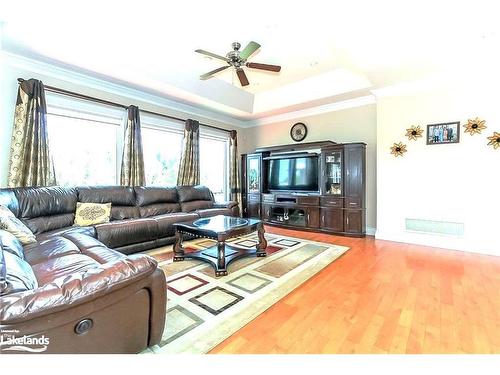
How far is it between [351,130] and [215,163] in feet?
10.4

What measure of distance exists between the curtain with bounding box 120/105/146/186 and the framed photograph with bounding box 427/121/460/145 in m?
4.84

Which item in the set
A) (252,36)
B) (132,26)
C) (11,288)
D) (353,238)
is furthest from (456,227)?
(132,26)

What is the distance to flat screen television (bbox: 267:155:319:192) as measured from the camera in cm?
506

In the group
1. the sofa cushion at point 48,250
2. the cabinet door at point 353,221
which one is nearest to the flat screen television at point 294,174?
the cabinet door at point 353,221

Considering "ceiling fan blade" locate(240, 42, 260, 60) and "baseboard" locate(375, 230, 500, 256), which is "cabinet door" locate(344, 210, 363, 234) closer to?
"baseboard" locate(375, 230, 500, 256)

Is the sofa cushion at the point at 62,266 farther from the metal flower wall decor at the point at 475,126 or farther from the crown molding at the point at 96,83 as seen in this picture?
the metal flower wall decor at the point at 475,126

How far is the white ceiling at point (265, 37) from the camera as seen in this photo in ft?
8.14

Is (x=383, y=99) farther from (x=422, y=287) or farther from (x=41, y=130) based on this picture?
(x=41, y=130)

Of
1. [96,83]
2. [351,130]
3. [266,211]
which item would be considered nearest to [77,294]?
[96,83]

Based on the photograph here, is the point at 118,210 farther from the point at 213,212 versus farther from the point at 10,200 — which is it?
the point at 213,212

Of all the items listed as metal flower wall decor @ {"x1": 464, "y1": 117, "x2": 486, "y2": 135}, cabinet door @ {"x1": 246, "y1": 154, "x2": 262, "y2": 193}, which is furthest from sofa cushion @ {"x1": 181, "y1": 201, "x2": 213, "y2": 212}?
metal flower wall decor @ {"x1": 464, "y1": 117, "x2": 486, "y2": 135}

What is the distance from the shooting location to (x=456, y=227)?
3.73 metres

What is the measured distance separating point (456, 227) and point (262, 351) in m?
3.80

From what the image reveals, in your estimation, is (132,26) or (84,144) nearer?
(132,26)
